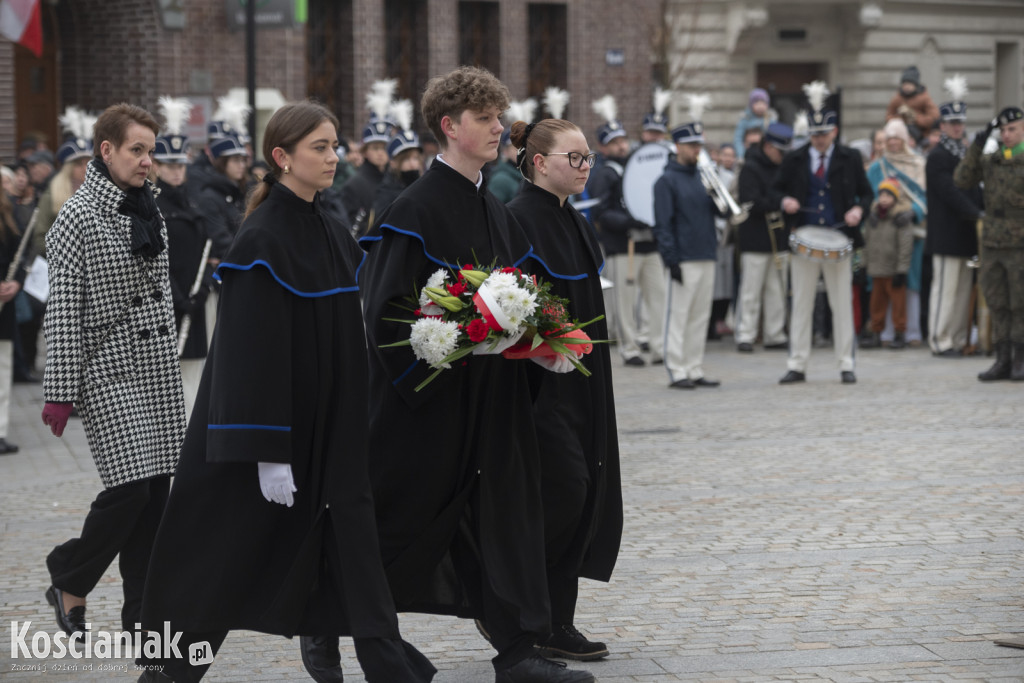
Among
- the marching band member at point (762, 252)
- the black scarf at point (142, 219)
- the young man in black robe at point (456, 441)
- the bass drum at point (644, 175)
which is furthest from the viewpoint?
the marching band member at point (762, 252)

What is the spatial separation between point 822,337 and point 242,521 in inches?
517

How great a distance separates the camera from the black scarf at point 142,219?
5934mm

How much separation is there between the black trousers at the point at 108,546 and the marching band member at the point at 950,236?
10.8 meters

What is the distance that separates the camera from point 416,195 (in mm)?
5328

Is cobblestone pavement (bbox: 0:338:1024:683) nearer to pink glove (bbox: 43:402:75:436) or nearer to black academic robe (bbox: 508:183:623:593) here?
black academic robe (bbox: 508:183:623:593)

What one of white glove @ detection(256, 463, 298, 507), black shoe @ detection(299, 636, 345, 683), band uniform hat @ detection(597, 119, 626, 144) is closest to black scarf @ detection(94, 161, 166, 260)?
white glove @ detection(256, 463, 298, 507)

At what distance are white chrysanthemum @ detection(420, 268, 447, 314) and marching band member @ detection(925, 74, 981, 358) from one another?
10.7 m

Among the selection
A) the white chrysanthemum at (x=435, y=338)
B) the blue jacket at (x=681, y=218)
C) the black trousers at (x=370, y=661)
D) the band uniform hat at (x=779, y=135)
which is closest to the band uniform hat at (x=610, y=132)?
the band uniform hat at (x=779, y=135)

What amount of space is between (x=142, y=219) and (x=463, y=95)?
4.90 feet

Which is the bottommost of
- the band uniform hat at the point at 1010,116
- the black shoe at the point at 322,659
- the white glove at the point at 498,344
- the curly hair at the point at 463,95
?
the black shoe at the point at 322,659

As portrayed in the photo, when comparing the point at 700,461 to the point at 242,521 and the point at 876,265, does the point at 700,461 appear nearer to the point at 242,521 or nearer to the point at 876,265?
the point at 242,521

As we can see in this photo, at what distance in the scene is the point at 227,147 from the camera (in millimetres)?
11398

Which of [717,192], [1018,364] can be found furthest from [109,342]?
[1018,364]

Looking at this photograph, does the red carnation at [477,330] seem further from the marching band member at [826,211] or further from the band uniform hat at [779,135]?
the band uniform hat at [779,135]
